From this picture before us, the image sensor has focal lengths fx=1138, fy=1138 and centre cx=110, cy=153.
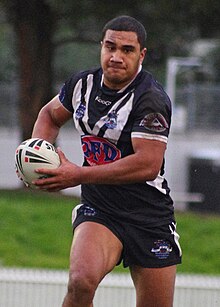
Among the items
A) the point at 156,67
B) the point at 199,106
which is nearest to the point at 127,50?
the point at 199,106

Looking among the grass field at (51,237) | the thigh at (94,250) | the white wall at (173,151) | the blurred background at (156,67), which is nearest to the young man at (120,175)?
the thigh at (94,250)

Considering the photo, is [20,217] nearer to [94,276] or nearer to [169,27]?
[169,27]

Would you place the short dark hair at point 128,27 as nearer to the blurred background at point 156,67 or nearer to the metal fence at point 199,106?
the blurred background at point 156,67

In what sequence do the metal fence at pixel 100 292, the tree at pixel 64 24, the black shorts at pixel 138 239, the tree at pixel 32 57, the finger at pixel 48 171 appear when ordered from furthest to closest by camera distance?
the tree at pixel 32 57
the tree at pixel 64 24
the metal fence at pixel 100 292
the black shorts at pixel 138 239
the finger at pixel 48 171

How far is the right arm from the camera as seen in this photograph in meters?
7.39

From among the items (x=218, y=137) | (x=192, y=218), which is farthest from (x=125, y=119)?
(x=218, y=137)

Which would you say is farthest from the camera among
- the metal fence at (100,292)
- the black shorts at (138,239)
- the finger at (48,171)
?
the metal fence at (100,292)

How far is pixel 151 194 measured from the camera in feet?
23.5

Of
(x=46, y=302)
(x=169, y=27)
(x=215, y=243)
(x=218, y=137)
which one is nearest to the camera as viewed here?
(x=46, y=302)

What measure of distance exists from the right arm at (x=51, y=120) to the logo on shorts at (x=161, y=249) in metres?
0.95

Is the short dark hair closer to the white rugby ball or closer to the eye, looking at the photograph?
the eye

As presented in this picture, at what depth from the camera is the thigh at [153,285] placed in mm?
7148

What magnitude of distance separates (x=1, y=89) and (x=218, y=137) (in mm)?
5024

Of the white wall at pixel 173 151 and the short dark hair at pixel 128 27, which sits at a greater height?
the short dark hair at pixel 128 27
